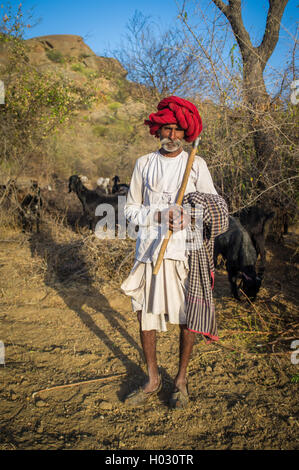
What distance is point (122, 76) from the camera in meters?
12.1

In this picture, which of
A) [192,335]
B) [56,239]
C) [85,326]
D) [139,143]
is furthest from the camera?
[139,143]

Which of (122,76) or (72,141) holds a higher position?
(122,76)

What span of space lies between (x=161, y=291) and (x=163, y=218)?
486 mm

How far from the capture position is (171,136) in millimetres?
1841

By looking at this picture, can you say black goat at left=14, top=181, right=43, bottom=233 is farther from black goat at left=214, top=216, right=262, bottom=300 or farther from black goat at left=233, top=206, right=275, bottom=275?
black goat at left=233, top=206, right=275, bottom=275

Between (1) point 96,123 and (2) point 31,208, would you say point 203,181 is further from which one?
(1) point 96,123

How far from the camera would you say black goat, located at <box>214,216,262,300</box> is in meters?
3.76

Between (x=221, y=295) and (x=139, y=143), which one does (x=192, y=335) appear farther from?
(x=139, y=143)

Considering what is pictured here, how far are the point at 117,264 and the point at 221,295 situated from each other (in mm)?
1621

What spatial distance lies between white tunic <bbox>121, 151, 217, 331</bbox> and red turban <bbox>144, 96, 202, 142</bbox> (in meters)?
0.18

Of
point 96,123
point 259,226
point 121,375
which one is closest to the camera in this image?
point 121,375

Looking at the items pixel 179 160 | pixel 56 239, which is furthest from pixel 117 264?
pixel 179 160

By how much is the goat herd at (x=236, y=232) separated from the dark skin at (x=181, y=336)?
2035 mm

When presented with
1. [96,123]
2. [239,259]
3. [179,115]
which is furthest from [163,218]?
[96,123]
